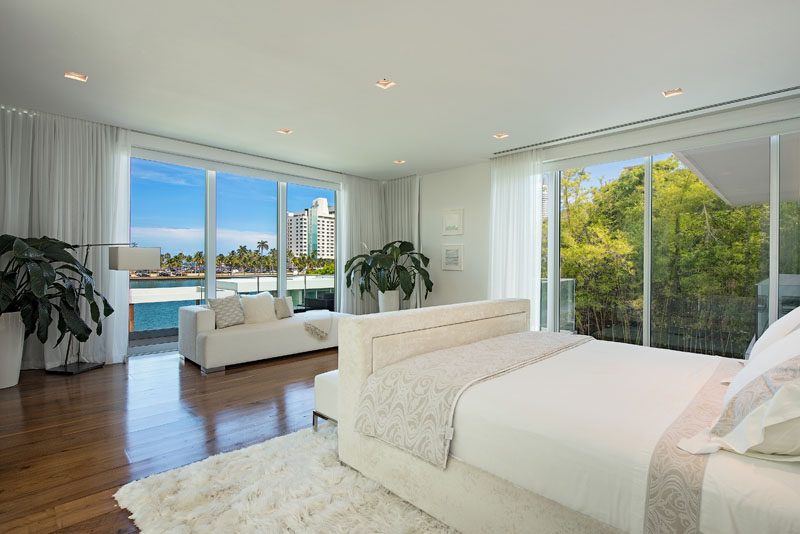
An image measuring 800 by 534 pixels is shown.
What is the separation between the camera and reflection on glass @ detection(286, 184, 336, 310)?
6.19 metres

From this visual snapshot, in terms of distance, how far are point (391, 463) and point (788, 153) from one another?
14.3 ft

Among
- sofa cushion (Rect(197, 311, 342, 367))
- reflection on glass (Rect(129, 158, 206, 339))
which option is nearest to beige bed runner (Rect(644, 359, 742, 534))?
sofa cushion (Rect(197, 311, 342, 367))

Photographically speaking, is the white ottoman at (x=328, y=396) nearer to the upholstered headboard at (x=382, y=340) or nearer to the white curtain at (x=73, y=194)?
the upholstered headboard at (x=382, y=340)

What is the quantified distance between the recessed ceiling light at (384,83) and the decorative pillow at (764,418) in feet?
9.56

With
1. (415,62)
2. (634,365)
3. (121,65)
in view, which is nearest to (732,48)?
(415,62)

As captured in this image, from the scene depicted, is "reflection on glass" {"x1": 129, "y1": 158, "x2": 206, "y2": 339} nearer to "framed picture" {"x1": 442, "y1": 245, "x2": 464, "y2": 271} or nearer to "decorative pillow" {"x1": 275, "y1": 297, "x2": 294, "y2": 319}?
"decorative pillow" {"x1": 275, "y1": 297, "x2": 294, "y2": 319}

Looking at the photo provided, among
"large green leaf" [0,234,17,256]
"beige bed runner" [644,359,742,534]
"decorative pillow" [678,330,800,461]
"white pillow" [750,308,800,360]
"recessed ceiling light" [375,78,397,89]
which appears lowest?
"beige bed runner" [644,359,742,534]

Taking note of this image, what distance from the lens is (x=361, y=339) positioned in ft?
6.42

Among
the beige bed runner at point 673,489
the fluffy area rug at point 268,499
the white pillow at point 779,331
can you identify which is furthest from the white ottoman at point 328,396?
the white pillow at point 779,331

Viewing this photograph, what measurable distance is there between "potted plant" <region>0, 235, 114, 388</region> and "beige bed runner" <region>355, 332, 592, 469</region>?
315 cm

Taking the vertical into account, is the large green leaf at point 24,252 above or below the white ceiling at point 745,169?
below

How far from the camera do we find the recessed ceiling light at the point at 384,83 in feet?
10.6

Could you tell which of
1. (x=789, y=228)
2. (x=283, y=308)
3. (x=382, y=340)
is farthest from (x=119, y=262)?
(x=789, y=228)

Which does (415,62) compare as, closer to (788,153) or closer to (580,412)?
(580,412)
